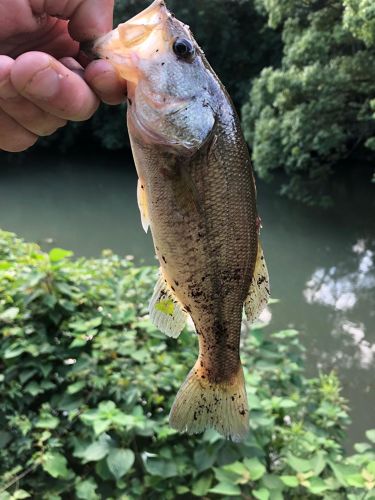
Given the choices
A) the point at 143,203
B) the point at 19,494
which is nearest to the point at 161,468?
the point at 19,494

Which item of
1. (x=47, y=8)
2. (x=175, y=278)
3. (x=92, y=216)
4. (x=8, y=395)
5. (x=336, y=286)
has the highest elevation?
(x=92, y=216)

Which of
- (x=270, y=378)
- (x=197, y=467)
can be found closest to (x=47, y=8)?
(x=197, y=467)

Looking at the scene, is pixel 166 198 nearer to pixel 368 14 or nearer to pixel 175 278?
pixel 175 278

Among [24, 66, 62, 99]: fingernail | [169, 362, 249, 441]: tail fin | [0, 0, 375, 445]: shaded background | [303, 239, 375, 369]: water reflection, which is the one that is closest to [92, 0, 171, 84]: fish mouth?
[24, 66, 62, 99]: fingernail

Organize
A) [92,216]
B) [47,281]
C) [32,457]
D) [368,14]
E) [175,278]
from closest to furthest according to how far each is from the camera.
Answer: [175,278], [32,457], [47,281], [368,14], [92,216]

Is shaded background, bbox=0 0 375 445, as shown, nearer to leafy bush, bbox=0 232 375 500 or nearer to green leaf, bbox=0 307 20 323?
leafy bush, bbox=0 232 375 500

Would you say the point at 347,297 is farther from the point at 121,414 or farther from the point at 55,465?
the point at 55,465

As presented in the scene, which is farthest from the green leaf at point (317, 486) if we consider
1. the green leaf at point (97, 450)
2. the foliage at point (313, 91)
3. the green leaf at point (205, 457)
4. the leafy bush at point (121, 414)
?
the foliage at point (313, 91)
